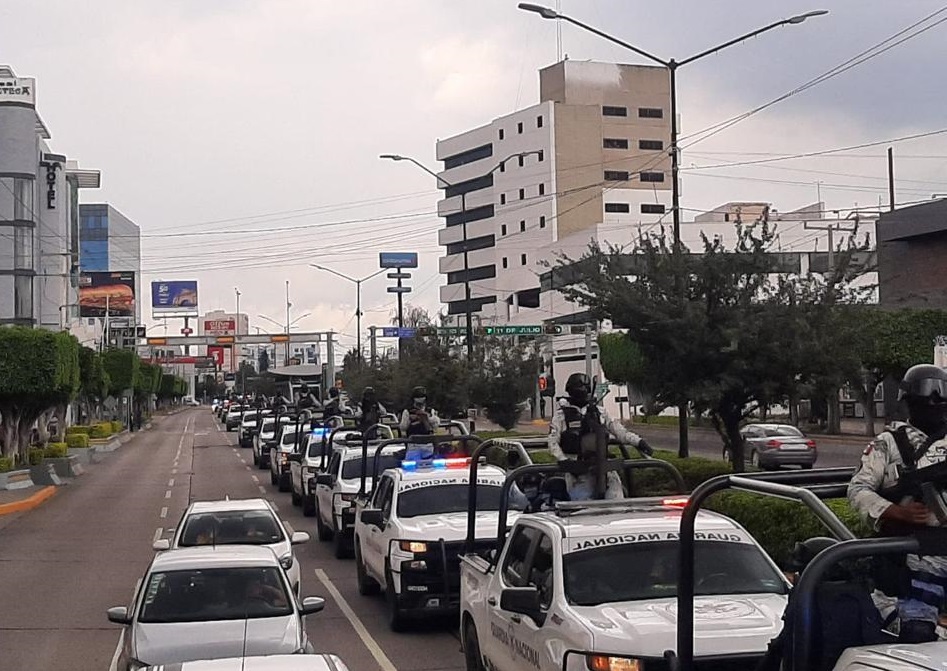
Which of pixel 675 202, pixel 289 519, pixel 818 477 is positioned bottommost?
pixel 289 519

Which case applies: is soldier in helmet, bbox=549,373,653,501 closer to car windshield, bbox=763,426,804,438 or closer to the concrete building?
car windshield, bbox=763,426,804,438

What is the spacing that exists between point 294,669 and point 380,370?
153ft

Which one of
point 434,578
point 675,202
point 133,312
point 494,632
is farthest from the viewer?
point 133,312

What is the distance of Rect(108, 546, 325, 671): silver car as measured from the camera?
9.69 m

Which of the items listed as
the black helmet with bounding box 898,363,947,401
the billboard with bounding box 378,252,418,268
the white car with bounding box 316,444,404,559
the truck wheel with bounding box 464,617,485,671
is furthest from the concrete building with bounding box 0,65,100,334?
the black helmet with bounding box 898,363,947,401

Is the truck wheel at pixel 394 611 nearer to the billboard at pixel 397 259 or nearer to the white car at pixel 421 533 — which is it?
the white car at pixel 421 533

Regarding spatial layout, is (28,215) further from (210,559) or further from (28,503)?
(210,559)

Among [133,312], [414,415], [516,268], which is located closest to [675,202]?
[414,415]

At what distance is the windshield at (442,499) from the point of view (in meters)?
14.6

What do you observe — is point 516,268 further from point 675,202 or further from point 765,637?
point 765,637

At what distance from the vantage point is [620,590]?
25.5ft

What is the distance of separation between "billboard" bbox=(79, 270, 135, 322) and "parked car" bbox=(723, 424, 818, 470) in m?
88.1

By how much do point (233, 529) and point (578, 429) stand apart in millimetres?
5274

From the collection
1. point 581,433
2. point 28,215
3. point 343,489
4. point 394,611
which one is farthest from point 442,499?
point 28,215
